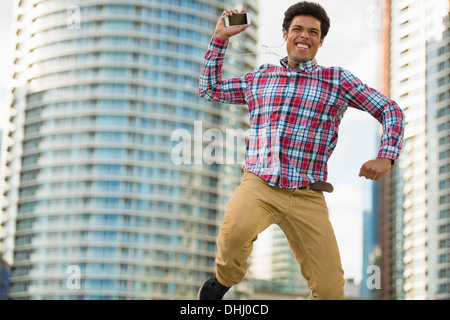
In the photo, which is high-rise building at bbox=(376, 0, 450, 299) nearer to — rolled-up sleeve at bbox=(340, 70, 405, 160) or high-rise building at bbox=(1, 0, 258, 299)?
high-rise building at bbox=(1, 0, 258, 299)

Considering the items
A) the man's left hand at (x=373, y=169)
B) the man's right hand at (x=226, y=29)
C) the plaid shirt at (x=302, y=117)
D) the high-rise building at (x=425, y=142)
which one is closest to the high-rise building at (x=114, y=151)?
the high-rise building at (x=425, y=142)

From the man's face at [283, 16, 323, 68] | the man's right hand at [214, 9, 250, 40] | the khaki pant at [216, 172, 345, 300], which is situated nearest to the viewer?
the khaki pant at [216, 172, 345, 300]

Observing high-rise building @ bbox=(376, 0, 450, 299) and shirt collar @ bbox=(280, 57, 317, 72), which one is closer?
shirt collar @ bbox=(280, 57, 317, 72)

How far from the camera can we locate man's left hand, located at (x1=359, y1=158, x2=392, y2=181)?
4.01 m

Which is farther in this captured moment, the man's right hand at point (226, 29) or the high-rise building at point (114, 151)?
the high-rise building at point (114, 151)

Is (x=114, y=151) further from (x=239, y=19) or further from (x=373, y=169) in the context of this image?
(x=373, y=169)

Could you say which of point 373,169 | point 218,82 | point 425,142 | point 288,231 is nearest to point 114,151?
point 425,142

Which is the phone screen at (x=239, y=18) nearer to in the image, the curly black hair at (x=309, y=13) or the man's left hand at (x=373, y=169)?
the curly black hair at (x=309, y=13)

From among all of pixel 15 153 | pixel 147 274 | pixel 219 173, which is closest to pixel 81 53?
pixel 15 153

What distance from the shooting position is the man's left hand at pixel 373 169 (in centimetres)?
401

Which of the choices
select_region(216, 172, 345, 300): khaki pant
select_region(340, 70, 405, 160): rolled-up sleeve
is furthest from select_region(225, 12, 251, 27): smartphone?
select_region(216, 172, 345, 300): khaki pant

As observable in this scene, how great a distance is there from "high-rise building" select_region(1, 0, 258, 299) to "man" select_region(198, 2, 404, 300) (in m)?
97.8

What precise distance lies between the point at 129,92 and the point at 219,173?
18.3 metres

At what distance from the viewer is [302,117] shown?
4402mm
